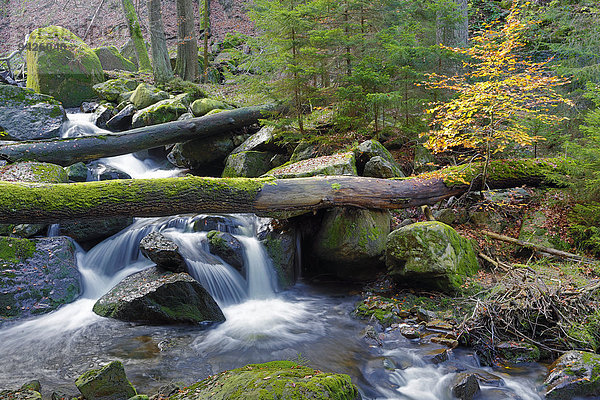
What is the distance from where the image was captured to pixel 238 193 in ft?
19.8

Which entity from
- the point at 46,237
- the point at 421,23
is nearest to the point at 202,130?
the point at 46,237

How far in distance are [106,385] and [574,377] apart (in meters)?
4.51

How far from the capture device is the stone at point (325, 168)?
23.3 ft

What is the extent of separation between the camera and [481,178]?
295 inches

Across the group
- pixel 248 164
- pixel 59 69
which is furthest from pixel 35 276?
pixel 59 69

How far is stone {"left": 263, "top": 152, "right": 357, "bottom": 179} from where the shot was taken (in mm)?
7111

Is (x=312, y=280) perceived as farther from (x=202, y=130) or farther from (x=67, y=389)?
(x=202, y=130)

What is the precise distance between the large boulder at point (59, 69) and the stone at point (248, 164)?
7688 mm

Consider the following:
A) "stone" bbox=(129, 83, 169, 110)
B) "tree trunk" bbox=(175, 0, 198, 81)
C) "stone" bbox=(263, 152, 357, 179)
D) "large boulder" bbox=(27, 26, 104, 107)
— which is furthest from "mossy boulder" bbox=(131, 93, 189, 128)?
"stone" bbox=(263, 152, 357, 179)

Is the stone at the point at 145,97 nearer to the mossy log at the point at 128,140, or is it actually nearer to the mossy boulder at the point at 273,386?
the mossy log at the point at 128,140

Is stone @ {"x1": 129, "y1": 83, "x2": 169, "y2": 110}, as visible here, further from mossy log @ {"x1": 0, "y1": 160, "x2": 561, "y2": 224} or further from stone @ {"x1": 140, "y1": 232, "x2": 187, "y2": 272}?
mossy log @ {"x1": 0, "y1": 160, "x2": 561, "y2": 224}

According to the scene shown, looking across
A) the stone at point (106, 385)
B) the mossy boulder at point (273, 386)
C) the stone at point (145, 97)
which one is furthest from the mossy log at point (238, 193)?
the stone at point (145, 97)

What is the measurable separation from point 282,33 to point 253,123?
345cm

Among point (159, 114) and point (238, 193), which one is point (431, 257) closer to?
point (238, 193)
